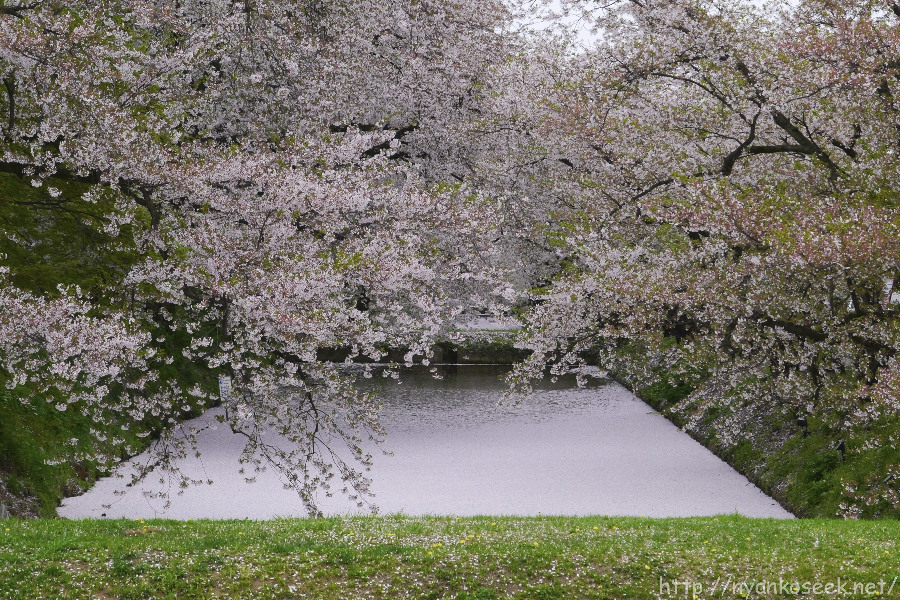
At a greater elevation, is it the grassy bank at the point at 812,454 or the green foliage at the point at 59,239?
the green foliage at the point at 59,239

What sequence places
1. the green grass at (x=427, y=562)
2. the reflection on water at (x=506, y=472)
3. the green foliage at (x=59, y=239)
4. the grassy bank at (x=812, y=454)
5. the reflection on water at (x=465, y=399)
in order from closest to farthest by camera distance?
Answer: the green grass at (x=427, y=562) < the grassy bank at (x=812, y=454) < the green foliage at (x=59, y=239) < the reflection on water at (x=506, y=472) < the reflection on water at (x=465, y=399)

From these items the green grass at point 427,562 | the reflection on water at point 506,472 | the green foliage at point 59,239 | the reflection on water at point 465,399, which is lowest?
the green grass at point 427,562

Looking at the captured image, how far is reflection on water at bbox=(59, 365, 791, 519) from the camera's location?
13609 millimetres

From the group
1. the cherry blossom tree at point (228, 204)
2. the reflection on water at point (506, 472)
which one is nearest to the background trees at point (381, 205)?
the cherry blossom tree at point (228, 204)

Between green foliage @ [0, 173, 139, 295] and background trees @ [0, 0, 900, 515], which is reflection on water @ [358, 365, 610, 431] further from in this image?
green foliage @ [0, 173, 139, 295]

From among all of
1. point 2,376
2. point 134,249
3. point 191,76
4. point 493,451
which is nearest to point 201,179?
point 134,249

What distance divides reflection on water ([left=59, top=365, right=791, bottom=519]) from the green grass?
12.5ft

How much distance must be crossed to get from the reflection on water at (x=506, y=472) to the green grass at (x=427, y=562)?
3.82 m

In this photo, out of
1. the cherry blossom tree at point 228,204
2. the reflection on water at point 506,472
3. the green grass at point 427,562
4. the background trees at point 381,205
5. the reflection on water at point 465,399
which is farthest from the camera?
the reflection on water at point 465,399

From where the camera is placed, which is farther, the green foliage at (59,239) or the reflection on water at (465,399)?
the reflection on water at (465,399)

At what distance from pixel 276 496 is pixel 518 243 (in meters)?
13.8

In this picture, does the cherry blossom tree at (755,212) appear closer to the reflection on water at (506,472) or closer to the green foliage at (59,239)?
the reflection on water at (506,472)

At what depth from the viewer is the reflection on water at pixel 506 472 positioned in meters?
13.6

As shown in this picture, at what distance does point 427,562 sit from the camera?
27.1ft
